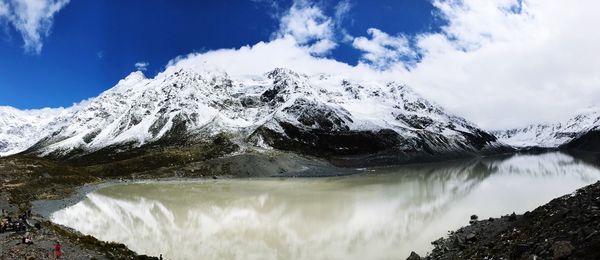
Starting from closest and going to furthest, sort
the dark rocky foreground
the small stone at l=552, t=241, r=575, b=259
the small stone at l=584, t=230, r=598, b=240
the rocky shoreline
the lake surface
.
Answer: the small stone at l=552, t=241, r=575, b=259, the dark rocky foreground, the small stone at l=584, t=230, r=598, b=240, the rocky shoreline, the lake surface

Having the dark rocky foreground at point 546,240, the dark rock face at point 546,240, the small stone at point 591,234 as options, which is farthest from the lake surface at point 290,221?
the small stone at point 591,234

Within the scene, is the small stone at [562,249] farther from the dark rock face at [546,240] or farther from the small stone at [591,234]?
the small stone at [591,234]

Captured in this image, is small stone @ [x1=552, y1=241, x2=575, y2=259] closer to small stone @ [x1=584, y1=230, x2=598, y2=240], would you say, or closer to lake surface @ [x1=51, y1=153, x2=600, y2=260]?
small stone @ [x1=584, y1=230, x2=598, y2=240]

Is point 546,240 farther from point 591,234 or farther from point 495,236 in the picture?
point 495,236

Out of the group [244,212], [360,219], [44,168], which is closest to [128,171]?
[44,168]

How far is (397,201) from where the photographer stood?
78.2 meters

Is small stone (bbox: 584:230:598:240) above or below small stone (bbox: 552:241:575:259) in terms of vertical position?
above

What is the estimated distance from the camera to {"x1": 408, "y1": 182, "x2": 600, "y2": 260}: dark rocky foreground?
21641mm

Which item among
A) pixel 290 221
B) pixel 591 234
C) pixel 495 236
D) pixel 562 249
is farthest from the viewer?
pixel 290 221

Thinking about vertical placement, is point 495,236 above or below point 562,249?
below

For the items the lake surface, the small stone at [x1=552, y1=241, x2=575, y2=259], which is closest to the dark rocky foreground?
the small stone at [x1=552, y1=241, x2=575, y2=259]

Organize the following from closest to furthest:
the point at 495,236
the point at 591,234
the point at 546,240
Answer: the point at 591,234, the point at 546,240, the point at 495,236

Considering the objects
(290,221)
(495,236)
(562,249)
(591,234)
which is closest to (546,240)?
(591,234)

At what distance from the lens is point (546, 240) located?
999 inches
